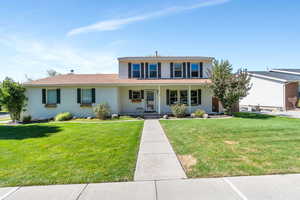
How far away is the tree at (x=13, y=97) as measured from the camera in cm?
1068

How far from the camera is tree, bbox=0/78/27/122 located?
10.7m

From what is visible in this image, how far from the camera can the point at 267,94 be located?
16.3m

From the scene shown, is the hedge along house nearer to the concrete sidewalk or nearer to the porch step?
the porch step

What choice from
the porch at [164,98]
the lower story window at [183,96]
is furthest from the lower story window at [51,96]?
the lower story window at [183,96]

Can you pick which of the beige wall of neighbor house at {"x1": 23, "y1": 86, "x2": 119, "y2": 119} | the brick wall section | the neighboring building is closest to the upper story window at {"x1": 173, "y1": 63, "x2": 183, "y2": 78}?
the beige wall of neighbor house at {"x1": 23, "y1": 86, "x2": 119, "y2": 119}

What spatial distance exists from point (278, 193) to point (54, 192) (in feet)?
13.0

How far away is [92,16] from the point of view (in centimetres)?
1020

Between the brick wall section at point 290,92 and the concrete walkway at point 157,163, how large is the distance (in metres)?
16.7

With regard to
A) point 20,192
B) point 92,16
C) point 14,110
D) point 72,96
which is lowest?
point 20,192

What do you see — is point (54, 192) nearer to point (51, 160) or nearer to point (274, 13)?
point (51, 160)

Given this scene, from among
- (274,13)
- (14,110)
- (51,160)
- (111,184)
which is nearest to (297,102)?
(274,13)

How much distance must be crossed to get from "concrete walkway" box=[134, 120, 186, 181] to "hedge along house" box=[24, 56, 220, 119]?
7.27 m

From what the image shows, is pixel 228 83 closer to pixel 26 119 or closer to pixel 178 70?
pixel 178 70

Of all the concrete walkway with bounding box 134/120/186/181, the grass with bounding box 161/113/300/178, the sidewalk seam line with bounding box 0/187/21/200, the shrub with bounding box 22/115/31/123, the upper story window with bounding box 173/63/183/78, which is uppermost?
the upper story window with bounding box 173/63/183/78
